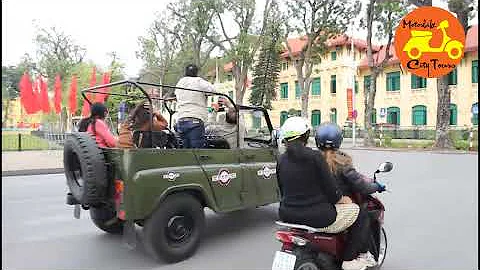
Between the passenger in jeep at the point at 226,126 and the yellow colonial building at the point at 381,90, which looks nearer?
the passenger in jeep at the point at 226,126

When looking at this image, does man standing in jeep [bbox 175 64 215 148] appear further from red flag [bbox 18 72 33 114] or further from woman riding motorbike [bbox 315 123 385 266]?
red flag [bbox 18 72 33 114]

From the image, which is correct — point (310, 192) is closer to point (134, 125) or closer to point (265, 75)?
point (134, 125)

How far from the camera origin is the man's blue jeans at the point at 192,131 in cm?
545

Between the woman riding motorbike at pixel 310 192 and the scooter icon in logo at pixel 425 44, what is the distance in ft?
26.9

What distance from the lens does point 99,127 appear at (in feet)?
16.5

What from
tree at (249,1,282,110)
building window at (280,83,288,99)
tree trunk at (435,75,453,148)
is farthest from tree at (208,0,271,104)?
building window at (280,83,288,99)

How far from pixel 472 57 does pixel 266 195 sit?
104ft

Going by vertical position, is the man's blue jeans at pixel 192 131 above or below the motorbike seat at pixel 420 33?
below

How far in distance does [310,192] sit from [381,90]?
3852cm

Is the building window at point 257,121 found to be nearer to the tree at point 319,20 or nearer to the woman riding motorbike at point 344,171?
the woman riding motorbike at point 344,171

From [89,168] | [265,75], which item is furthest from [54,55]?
[89,168]

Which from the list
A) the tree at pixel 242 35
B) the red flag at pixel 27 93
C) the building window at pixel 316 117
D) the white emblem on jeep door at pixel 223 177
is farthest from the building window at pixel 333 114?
the white emblem on jeep door at pixel 223 177

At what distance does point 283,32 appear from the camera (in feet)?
96.4

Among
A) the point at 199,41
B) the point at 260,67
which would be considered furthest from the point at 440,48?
the point at 260,67
